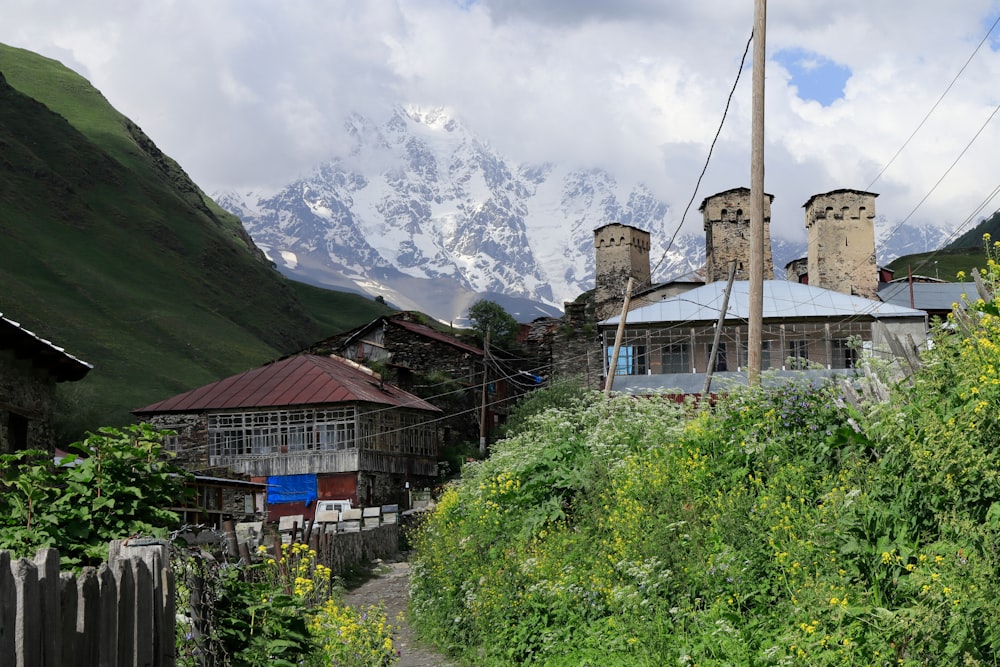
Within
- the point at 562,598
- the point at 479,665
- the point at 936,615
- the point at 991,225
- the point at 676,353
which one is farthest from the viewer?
the point at 991,225

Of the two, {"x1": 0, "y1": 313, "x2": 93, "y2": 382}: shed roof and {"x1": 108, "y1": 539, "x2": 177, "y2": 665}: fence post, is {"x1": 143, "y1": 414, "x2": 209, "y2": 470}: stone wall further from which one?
{"x1": 108, "y1": 539, "x2": 177, "y2": 665}: fence post

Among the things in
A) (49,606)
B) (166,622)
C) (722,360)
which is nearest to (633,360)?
(722,360)

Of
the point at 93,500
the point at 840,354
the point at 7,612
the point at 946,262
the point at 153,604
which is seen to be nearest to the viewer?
the point at 7,612

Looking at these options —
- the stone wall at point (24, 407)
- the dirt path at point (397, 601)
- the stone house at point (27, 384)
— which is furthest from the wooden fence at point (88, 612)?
the stone wall at point (24, 407)

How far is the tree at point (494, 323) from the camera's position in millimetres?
77188

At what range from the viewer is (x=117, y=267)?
→ 403 feet

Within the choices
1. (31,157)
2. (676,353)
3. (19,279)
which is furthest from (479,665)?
(31,157)

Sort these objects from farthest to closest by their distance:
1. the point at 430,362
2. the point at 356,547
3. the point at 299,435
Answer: the point at 430,362 < the point at 299,435 < the point at 356,547

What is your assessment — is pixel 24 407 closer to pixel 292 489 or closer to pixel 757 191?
pixel 757 191

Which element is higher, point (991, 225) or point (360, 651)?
point (991, 225)

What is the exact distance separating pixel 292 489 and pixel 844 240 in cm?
3477

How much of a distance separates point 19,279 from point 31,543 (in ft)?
349

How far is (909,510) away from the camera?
721 centimetres

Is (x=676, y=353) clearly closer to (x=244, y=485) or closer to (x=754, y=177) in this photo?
(x=244, y=485)
